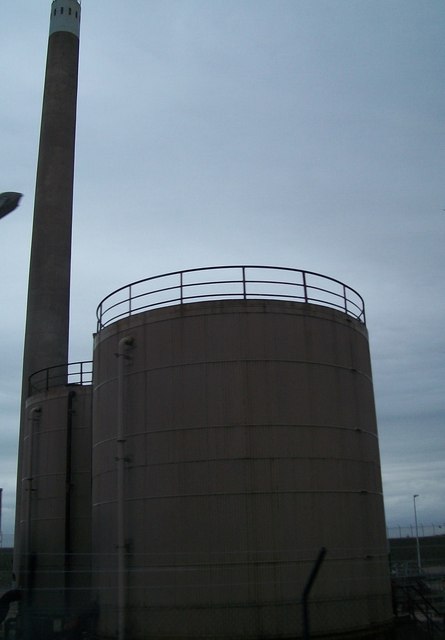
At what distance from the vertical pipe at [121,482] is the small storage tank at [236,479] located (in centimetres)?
3

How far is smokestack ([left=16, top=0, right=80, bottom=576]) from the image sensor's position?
32.8m

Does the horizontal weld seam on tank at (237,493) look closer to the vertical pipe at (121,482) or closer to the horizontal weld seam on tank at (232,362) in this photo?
the vertical pipe at (121,482)

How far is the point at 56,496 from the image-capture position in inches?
960

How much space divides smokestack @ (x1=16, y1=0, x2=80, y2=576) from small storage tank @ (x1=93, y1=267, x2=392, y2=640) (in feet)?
49.9

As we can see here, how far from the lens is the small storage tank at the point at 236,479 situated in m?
15.5

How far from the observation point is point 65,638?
17.7 m

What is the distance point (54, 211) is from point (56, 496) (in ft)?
51.9

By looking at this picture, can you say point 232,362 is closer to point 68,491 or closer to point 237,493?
point 237,493

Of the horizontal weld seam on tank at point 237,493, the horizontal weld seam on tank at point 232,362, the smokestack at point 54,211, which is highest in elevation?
the smokestack at point 54,211

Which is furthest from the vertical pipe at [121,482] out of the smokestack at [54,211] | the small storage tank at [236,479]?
the smokestack at [54,211]

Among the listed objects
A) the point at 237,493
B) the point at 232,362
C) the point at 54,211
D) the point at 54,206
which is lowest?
the point at 237,493

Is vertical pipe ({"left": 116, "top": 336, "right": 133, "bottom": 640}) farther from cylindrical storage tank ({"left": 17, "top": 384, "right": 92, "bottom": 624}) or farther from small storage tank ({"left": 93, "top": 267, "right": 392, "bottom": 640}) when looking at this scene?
cylindrical storage tank ({"left": 17, "top": 384, "right": 92, "bottom": 624})

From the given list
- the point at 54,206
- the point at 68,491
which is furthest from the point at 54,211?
the point at 68,491

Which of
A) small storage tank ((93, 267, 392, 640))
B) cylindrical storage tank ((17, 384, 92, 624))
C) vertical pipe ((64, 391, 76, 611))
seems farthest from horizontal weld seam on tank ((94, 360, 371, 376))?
cylindrical storage tank ((17, 384, 92, 624))
